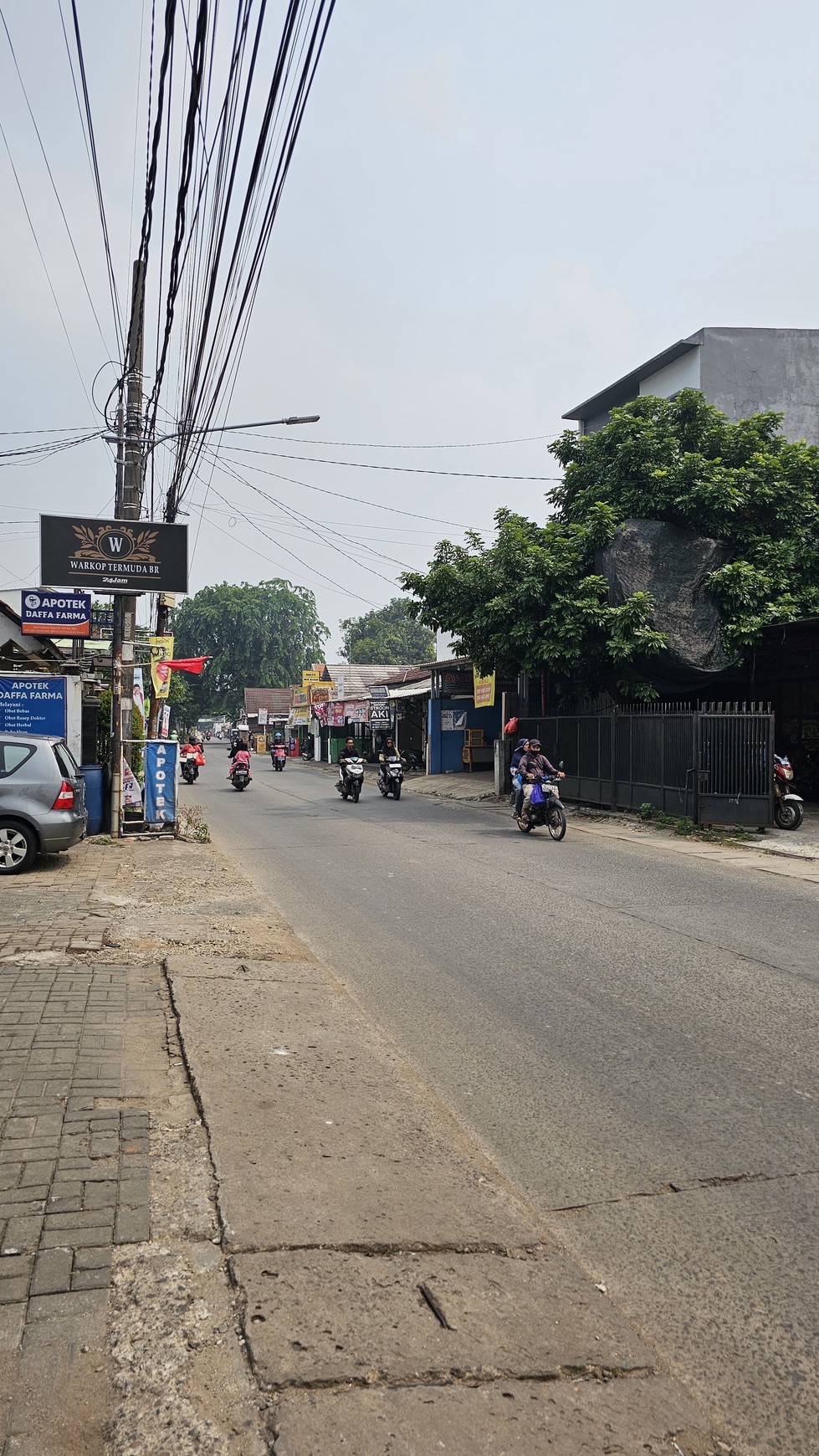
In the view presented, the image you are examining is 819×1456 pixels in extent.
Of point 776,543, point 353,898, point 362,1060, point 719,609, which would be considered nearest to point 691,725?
point 719,609

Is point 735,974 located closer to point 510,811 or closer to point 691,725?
point 691,725

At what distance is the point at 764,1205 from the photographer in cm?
364

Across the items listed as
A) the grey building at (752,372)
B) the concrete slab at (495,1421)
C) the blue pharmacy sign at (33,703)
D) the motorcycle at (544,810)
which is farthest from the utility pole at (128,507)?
the grey building at (752,372)

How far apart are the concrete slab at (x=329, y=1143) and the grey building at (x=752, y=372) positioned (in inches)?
974

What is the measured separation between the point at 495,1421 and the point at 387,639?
291ft

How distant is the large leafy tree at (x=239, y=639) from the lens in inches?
3191

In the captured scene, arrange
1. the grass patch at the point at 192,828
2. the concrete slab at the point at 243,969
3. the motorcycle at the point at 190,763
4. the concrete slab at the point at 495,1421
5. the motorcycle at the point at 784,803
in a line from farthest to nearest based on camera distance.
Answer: the motorcycle at the point at 190,763 < the motorcycle at the point at 784,803 < the grass patch at the point at 192,828 < the concrete slab at the point at 243,969 < the concrete slab at the point at 495,1421

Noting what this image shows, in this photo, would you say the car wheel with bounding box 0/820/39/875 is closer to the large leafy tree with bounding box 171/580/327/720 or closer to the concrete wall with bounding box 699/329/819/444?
the concrete wall with bounding box 699/329/819/444

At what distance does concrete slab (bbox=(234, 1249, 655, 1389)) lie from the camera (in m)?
2.63

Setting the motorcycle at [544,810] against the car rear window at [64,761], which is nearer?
the car rear window at [64,761]

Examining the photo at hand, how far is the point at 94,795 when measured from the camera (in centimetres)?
1476

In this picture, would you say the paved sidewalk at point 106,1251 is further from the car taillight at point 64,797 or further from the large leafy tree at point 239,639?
the large leafy tree at point 239,639

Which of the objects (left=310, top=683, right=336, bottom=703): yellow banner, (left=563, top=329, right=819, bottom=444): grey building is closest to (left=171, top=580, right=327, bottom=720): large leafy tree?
(left=310, top=683, right=336, bottom=703): yellow banner

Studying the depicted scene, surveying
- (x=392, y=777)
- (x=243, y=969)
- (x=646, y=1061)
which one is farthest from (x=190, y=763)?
(x=646, y=1061)
